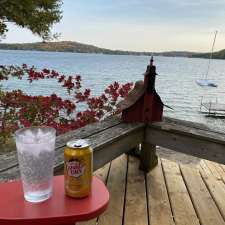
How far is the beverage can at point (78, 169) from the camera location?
3.19 ft

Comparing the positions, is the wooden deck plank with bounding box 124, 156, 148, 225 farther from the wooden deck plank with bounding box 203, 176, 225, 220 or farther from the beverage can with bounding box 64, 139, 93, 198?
the beverage can with bounding box 64, 139, 93, 198

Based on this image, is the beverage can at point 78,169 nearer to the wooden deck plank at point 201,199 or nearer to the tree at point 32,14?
the wooden deck plank at point 201,199

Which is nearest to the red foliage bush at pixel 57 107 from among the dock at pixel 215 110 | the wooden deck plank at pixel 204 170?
the wooden deck plank at pixel 204 170

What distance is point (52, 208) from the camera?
0.95 metres

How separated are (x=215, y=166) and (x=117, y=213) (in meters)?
1.55

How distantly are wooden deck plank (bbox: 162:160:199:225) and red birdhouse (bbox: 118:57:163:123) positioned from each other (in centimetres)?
60

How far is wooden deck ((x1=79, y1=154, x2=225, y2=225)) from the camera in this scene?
2.35 m

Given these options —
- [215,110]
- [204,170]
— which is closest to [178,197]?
[204,170]

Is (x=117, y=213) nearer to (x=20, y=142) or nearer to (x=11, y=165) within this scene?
(x=11, y=165)

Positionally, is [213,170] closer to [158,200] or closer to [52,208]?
[158,200]

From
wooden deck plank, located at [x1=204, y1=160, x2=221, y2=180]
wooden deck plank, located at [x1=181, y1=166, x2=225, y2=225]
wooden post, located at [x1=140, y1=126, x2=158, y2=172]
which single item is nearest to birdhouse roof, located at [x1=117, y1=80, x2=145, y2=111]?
wooden post, located at [x1=140, y1=126, x2=158, y2=172]

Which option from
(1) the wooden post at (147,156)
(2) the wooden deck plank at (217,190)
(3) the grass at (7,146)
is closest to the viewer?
(2) the wooden deck plank at (217,190)

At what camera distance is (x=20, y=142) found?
97cm

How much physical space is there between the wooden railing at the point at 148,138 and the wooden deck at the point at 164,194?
0.36 meters
